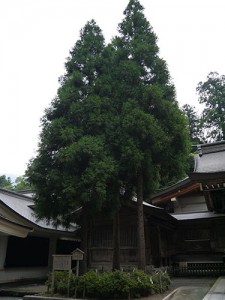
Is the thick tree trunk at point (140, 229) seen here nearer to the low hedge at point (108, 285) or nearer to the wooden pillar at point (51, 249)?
the low hedge at point (108, 285)

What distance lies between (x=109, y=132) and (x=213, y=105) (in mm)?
33876

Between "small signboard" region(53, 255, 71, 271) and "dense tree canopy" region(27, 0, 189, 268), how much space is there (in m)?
1.84

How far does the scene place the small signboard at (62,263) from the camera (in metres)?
8.98

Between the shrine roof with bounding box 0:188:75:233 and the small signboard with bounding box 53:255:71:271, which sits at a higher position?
the shrine roof with bounding box 0:188:75:233

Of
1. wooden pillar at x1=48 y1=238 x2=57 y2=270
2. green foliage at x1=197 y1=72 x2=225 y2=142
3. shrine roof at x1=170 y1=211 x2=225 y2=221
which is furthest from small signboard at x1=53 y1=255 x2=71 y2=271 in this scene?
green foliage at x1=197 y1=72 x2=225 y2=142

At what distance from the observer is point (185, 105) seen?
1769 inches

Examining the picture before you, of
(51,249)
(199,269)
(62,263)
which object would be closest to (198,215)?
(199,269)

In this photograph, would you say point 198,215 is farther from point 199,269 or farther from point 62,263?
point 62,263

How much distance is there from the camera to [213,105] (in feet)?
134

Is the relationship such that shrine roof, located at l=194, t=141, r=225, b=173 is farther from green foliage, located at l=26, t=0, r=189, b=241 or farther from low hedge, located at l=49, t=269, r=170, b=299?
low hedge, located at l=49, t=269, r=170, b=299

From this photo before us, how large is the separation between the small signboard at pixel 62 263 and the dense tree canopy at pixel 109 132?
1842 mm

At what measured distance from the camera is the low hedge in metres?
8.09

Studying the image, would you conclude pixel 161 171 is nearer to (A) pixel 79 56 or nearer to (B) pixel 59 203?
(B) pixel 59 203

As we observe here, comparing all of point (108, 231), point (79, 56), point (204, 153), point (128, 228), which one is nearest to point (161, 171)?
point (204, 153)
